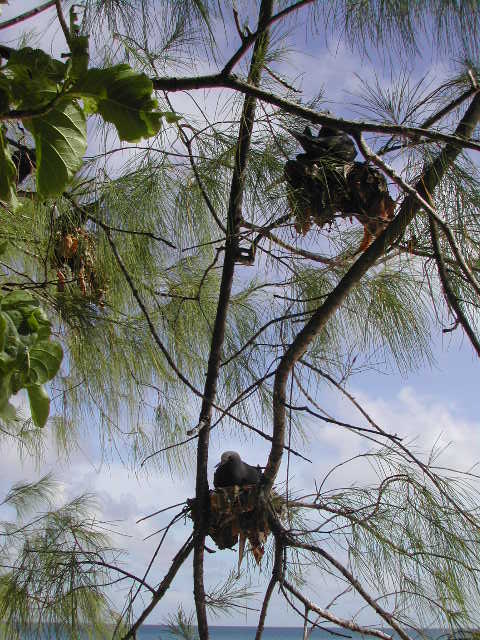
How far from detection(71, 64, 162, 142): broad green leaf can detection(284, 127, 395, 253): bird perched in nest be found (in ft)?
1.24

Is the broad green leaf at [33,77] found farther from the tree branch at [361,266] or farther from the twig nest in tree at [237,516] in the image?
the twig nest in tree at [237,516]

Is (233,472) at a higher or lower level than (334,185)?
lower

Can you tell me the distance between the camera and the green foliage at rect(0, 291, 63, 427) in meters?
0.48

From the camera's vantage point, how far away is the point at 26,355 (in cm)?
49

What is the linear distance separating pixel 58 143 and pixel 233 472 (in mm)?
596

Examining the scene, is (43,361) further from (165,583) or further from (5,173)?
(165,583)

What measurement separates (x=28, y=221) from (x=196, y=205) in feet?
0.92

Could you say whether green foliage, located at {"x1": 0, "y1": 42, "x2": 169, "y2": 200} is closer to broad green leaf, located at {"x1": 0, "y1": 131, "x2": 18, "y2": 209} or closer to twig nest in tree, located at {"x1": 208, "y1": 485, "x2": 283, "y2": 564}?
broad green leaf, located at {"x1": 0, "y1": 131, "x2": 18, "y2": 209}

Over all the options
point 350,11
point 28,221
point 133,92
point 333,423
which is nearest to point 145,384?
point 28,221

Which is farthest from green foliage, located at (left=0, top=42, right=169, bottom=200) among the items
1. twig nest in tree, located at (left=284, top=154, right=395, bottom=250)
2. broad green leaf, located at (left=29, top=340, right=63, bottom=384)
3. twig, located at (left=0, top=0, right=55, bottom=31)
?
twig, located at (left=0, top=0, right=55, bottom=31)

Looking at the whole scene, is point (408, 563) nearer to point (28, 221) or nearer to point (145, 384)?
point (145, 384)

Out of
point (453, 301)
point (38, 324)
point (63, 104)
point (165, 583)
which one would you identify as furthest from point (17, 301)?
point (165, 583)

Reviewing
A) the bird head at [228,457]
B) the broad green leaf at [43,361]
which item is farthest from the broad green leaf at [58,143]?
the bird head at [228,457]

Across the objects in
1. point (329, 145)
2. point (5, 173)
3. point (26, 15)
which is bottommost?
point (5, 173)
